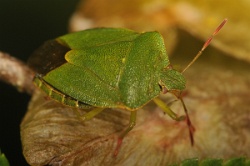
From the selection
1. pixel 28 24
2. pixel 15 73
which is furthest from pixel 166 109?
pixel 28 24

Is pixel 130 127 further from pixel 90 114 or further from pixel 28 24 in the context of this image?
pixel 28 24

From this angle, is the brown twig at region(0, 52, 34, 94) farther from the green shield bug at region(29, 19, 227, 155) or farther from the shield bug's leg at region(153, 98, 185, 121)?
the shield bug's leg at region(153, 98, 185, 121)

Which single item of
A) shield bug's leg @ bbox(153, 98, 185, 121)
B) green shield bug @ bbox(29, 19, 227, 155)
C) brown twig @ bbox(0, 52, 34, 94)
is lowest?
brown twig @ bbox(0, 52, 34, 94)

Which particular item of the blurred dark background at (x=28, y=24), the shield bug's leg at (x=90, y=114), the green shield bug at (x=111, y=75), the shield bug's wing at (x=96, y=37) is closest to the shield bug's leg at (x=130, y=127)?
the green shield bug at (x=111, y=75)

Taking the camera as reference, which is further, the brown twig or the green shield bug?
the brown twig

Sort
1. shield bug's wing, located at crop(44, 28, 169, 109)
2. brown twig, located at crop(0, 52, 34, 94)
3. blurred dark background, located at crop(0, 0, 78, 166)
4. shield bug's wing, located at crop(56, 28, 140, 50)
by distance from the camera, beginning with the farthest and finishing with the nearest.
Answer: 1. blurred dark background, located at crop(0, 0, 78, 166)
2. brown twig, located at crop(0, 52, 34, 94)
3. shield bug's wing, located at crop(56, 28, 140, 50)
4. shield bug's wing, located at crop(44, 28, 169, 109)

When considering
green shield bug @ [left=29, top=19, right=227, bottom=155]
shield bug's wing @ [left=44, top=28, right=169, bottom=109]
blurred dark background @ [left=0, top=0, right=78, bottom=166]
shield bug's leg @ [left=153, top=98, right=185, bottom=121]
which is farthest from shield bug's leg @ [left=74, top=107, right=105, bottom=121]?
blurred dark background @ [left=0, top=0, right=78, bottom=166]

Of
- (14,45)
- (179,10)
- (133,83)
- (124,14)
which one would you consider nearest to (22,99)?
(14,45)
